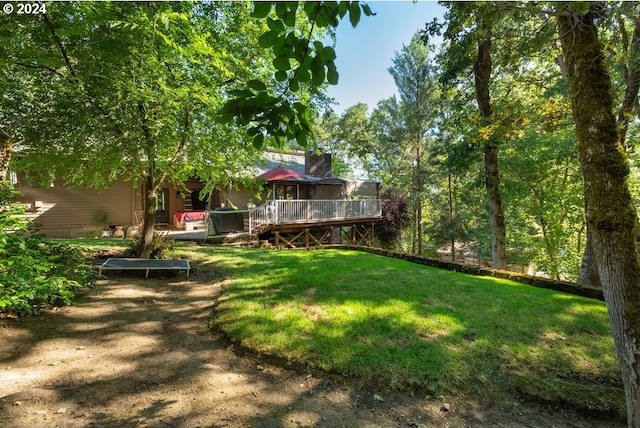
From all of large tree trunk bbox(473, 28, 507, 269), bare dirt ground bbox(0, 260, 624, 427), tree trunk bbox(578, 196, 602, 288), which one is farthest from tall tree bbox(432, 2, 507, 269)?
bare dirt ground bbox(0, 260, 624, 427)

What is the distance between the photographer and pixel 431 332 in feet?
12.9

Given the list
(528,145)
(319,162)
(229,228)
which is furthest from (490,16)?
(319,162)

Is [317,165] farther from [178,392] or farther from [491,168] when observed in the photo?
[178,392]

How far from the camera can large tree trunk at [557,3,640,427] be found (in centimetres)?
189

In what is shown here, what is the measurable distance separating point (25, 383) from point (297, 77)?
372 cm

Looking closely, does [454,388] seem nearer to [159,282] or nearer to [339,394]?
[339,394]

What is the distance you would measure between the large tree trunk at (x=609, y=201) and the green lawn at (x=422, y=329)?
1503mm

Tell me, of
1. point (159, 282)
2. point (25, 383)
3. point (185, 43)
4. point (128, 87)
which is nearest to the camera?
point (25, 383)

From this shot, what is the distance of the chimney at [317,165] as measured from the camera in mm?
21906

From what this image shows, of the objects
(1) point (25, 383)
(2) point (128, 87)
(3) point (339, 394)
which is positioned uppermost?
(2) point (128, 87)

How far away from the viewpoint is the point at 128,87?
5.04 m

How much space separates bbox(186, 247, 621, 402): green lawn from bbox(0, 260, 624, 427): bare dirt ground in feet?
0.87

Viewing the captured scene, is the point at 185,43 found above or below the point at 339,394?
above

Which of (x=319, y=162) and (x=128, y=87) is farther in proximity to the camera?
(x=319, y=162)
